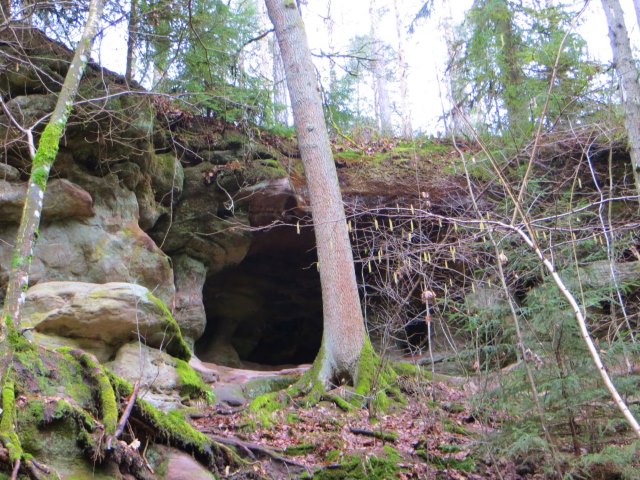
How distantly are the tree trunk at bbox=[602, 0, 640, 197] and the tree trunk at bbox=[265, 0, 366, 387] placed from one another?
189 inches

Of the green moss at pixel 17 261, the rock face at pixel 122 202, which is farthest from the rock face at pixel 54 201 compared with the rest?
the green moss at pixel 17 261

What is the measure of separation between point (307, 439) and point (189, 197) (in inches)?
271

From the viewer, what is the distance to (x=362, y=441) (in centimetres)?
661

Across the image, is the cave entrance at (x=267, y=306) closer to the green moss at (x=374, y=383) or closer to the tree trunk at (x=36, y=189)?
the green moss at (x=374, y=383)

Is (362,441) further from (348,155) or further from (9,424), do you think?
(348,155)

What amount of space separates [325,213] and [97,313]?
13.0ft

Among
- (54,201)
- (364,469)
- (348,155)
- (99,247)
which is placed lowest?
(364,469)

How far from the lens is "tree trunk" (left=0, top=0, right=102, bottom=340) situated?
3.88 metres

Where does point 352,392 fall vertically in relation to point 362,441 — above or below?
above

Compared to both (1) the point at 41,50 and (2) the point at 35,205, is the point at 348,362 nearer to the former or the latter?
(2) the point at 35,205

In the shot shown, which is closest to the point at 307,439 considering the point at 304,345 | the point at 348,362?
the point at 348,362

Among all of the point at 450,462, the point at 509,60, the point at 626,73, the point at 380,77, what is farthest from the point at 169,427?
the point at 380,77

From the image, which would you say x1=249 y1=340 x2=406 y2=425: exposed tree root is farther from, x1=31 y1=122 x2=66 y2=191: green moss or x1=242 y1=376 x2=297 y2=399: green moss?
x1=31 y1=122 x2=66 y2=191: green moss

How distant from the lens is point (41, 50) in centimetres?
928
